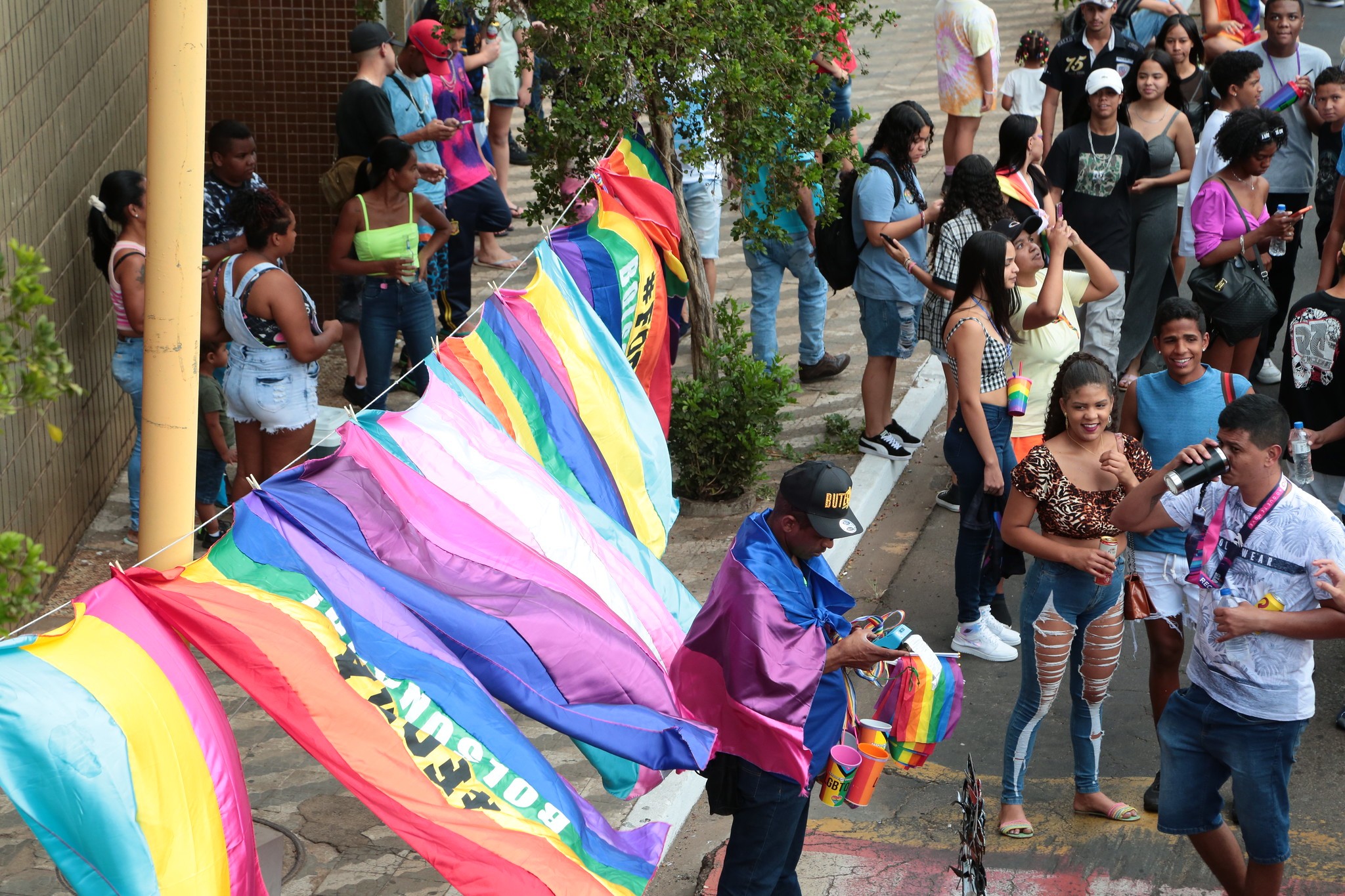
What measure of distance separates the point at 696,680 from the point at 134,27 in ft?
19.6

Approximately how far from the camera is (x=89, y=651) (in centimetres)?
319

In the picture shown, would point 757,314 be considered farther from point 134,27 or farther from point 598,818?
point 598,818

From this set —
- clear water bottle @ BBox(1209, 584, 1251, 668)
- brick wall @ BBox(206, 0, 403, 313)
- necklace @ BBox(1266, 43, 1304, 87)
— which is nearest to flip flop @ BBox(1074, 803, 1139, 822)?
clear water bottle @ BBox(1209, 584, 1251, 668)

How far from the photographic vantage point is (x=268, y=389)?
6.70 m

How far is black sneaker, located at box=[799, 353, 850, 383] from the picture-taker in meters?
9.72

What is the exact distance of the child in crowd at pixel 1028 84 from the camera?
39.4 feet

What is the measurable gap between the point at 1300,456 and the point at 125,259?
17.6ft

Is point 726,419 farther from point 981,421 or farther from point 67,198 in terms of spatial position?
point 67,198

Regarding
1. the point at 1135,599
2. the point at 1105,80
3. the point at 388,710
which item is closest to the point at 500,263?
the point at 1105,80

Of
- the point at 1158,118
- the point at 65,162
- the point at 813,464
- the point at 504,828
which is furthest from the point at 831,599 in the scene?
the point at 1158,118

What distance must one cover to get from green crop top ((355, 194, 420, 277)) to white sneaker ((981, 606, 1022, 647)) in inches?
140

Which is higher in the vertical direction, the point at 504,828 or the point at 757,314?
the point at 504,828

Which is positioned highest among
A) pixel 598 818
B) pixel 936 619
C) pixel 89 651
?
pixel 89 651

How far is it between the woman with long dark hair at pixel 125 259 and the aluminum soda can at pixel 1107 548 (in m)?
4.27
